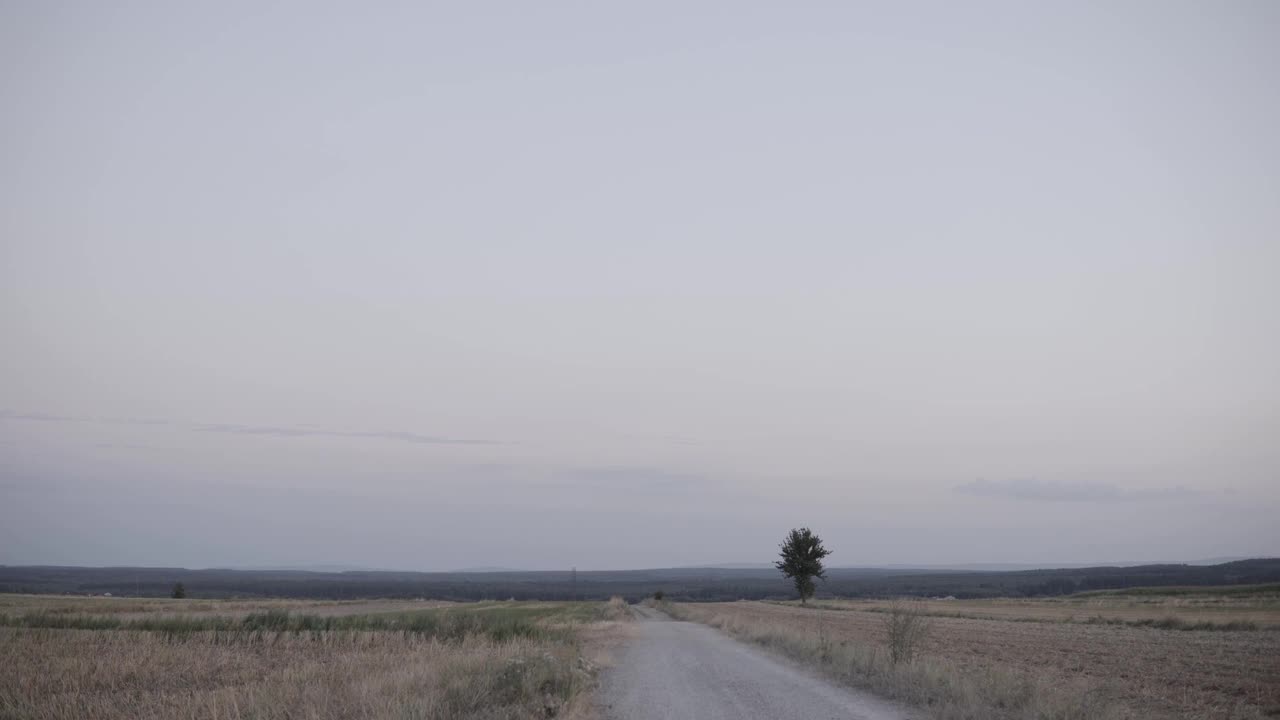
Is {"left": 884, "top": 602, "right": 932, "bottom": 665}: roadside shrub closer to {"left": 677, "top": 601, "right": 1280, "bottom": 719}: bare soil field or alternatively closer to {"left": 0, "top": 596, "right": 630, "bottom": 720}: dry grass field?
{"left": 677, "top": 601, "right": 1280, "bottom": 719}: bare soil field

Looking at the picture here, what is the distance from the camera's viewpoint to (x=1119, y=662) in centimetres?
2103

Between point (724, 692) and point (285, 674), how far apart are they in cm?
920

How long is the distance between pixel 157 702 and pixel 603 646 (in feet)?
56.7

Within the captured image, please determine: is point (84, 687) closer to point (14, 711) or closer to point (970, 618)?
point (14, 711)

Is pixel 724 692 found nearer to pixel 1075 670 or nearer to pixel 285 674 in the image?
pixel 285 674

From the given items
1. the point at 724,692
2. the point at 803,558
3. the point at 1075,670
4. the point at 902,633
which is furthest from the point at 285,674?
the point at 803,558

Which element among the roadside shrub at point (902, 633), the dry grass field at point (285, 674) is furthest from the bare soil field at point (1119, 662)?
the dry grass field at point (285, 674)

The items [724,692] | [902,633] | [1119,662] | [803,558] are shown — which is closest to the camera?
[724,692]

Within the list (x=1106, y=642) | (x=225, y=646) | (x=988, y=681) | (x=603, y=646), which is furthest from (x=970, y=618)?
(x=225, y=646)

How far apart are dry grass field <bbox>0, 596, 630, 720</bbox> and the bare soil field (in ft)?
23.3

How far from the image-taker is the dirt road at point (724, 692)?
12703 millimetres

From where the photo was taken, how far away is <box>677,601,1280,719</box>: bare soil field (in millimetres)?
13859

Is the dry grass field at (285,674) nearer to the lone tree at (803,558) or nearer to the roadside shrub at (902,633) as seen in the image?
the roadside shrub at (902,633)

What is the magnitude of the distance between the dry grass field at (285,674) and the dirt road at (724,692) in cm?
100
